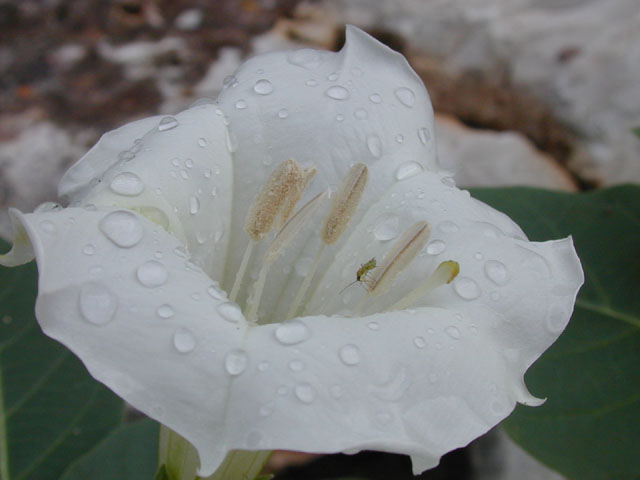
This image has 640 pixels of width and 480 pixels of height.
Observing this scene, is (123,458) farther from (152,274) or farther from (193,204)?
(152,274)

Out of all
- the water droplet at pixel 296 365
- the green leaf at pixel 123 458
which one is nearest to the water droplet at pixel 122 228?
the water droplet at pixel 296 365

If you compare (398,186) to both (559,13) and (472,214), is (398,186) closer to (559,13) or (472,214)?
(472,214)

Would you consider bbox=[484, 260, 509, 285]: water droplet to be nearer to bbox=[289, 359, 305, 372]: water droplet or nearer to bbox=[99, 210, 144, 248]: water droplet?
bbox=[289, 359, 305, 372]: water droplet

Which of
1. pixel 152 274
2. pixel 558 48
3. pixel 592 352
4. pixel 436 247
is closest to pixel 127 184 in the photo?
pixel 152 274

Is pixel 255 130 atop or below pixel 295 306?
atop

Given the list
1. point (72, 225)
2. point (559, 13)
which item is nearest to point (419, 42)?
point (559, 13)

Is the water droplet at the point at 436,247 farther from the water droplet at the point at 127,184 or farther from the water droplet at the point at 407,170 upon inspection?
the water droplet at the point at 127,184
